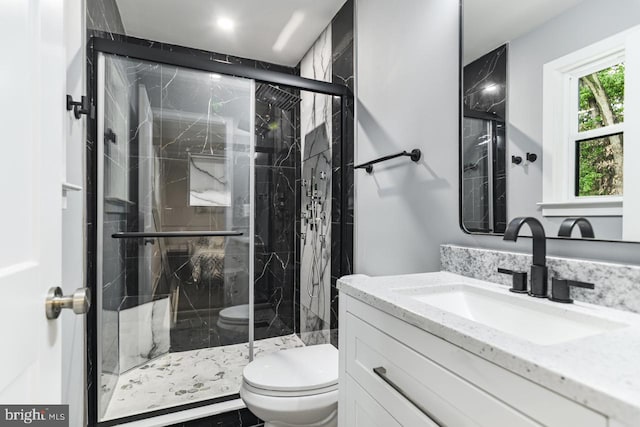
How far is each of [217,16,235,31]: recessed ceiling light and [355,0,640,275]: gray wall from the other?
96 cm

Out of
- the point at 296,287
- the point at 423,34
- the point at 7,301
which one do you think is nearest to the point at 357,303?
the point at 7,301

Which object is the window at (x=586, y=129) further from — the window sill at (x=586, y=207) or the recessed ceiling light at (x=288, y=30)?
the recessed ceiling light at (x=288, y=30)

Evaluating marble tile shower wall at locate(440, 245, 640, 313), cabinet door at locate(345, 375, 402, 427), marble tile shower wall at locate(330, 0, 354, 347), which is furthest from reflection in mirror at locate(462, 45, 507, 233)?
marble tile shower wall at locate(330, 0, 354, 347)

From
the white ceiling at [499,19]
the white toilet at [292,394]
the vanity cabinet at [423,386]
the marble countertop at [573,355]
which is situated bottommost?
the white toilet at [292,394]

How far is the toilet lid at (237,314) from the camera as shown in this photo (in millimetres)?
2152

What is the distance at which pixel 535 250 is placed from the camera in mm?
940

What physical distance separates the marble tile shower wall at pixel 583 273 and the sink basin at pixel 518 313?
0.09 m

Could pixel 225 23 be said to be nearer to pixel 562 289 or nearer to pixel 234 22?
pixel 234 22

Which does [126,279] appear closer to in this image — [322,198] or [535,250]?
[322,198]

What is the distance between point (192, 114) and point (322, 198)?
1.05 meters

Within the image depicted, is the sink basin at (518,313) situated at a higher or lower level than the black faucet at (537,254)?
lower

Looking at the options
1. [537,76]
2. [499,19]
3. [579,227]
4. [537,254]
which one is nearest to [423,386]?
[537,254]

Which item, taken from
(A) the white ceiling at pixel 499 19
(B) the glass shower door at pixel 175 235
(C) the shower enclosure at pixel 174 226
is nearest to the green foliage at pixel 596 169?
(A) the white ceiling at pixel 499 19

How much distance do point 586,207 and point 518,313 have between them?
0.35 metres
